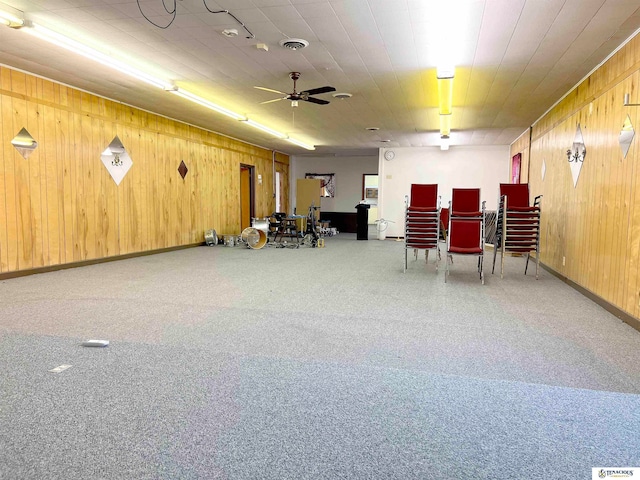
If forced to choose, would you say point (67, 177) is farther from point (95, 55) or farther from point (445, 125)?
point (445, 125)

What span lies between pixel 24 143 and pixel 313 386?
591 centimetres

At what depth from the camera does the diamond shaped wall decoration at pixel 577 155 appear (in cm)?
569

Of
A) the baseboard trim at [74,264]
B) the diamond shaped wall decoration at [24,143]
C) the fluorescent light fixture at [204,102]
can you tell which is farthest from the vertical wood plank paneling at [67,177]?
the fluorescent light fixture at [204,102]

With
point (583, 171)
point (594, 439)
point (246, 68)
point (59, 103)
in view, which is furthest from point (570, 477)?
point (59, 103)

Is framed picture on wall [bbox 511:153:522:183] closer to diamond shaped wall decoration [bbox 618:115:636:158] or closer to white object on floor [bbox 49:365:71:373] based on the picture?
diamond shaped wall decoration [bbox 618:115:636:158]

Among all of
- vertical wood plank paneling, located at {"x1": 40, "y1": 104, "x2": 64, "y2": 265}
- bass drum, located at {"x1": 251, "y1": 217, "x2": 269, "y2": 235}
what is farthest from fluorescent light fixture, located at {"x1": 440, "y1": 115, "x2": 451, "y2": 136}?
vertical wood plank paneling, located at {"x1": 40, "y1": 104, "x2": 64, "y2": 265}

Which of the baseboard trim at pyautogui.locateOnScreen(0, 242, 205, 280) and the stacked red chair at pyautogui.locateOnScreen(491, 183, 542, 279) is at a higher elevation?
the stacked red chair at pyautogui.locateOnScreen(491, 183, 542, 279)

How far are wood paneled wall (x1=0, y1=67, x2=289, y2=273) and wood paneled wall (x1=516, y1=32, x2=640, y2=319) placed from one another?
290 inches

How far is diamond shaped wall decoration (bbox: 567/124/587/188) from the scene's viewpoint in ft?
18.7

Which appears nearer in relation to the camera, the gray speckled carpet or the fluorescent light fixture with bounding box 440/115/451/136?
the gray speckled carpet

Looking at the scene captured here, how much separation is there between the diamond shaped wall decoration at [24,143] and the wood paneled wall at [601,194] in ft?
24.4

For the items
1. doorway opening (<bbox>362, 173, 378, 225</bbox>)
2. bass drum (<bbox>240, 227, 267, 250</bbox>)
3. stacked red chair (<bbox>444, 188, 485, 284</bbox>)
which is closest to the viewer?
stacked red chair (<bbox>444, 188, 485, 284</bbox>)

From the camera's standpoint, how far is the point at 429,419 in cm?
217

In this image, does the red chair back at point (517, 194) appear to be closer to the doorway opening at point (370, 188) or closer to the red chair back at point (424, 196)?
the red chair back at point (424, 196)
